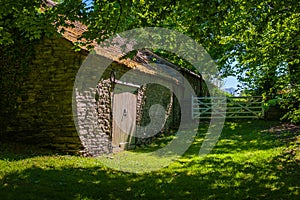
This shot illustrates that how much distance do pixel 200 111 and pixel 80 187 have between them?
1520 centimetres

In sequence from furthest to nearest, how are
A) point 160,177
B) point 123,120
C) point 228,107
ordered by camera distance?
point 228,107 → point 123,120 → point 160,177

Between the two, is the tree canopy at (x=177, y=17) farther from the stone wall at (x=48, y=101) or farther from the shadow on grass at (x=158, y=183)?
the shadow on grass at (x=158, y=183)

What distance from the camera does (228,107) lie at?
19469 millimetres

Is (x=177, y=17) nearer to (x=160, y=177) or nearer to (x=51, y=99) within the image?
(x=160, y=177)

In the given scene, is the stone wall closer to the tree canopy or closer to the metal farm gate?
the tree canopy

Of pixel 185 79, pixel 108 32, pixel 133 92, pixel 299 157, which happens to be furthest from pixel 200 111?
pixel 108 32

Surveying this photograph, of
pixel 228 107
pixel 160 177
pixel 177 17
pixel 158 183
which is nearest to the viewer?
pixel 158 183

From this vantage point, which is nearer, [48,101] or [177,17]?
[177,17]

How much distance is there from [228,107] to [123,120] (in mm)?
10251

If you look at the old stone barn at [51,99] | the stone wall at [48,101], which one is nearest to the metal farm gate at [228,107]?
the old stone barn at [51,99]

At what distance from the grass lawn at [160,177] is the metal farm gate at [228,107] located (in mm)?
8820

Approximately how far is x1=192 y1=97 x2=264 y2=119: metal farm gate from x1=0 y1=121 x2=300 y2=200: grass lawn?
8.82 metres

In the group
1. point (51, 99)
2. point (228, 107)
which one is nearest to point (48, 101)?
point (51, 99)

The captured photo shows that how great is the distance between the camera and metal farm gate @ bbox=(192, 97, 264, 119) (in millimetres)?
18641
